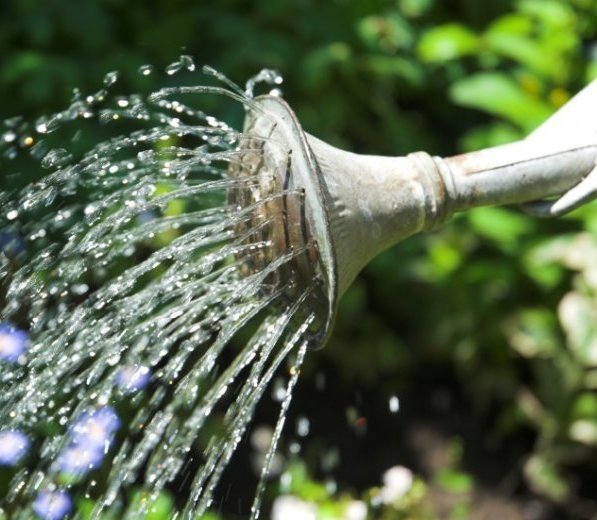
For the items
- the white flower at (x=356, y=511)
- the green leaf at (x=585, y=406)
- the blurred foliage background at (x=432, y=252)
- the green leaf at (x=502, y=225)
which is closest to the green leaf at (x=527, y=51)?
the blurred foliage background at (x=432, y=252)

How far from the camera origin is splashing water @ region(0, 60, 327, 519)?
196 cm

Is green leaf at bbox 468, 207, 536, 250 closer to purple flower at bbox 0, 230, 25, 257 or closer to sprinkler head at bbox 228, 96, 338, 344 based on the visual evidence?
purple flower at bbox 0, 230, 25, 257

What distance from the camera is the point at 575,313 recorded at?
3322 millimetres

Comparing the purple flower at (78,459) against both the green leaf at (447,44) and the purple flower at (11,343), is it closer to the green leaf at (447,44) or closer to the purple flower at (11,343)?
the purple flower at (11,343)

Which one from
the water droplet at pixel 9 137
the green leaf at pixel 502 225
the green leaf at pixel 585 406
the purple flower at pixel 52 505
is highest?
the water droplet at pixel 9 137

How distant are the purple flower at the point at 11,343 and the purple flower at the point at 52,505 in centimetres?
30

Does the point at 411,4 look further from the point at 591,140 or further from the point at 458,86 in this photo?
the point at 591,140

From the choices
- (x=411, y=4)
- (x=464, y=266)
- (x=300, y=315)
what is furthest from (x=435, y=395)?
(x=300, y=315)

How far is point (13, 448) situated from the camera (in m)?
2.75

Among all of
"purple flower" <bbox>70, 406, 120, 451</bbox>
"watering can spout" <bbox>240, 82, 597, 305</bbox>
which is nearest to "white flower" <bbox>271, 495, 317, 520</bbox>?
"purple flower" <bbox>70, 406, 120, 451</bbox>

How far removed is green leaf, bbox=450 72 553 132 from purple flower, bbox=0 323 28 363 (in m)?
1.38

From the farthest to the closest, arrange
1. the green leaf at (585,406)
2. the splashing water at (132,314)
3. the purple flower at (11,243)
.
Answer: the green leaf at (585,406) → the purple flower at (11,243) → the splashing water at (132,314)

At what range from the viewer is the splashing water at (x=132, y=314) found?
1.96 meters

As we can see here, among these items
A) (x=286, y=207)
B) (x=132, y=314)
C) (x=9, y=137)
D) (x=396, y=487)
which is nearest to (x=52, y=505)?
(x=132, y=314)
